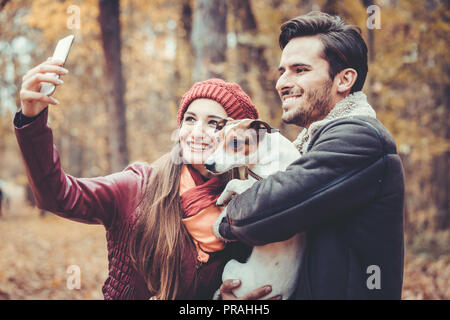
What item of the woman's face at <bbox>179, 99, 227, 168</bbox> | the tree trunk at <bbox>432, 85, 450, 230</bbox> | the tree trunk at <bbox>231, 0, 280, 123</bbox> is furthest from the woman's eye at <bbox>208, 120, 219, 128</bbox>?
the tree trunk at <bbox>432, 85, 450, 230</bbox>

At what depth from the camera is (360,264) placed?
1872 millimetres

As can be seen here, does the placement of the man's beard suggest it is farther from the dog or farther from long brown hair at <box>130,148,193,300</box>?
long brown hair at <box>130,148,193,300</box>

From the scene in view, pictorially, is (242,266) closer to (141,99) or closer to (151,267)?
(151,267)

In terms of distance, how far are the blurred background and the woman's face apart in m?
1.46

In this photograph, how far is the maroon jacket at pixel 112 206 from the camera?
6.20 feet

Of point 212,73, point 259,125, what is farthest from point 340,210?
point 212,73

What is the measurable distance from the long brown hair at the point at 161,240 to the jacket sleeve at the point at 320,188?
55 centimetres

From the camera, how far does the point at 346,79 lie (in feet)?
7.30

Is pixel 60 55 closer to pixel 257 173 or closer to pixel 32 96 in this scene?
→ pixel 32 96

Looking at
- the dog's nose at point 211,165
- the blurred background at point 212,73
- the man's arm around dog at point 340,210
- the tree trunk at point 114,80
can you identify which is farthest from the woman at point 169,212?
the tree trunk at point 114,80

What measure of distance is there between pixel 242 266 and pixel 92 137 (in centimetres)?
1697

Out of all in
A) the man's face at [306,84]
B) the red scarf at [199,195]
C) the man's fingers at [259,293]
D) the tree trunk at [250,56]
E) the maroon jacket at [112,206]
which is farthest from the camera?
the tree trunk at [250,56]

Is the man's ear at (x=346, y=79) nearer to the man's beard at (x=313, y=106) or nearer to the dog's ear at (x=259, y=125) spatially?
the man's beard at (x=313, y=106)
